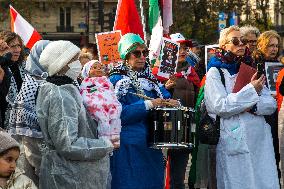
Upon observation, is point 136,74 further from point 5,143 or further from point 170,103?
point 5,143

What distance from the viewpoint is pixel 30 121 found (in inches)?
226

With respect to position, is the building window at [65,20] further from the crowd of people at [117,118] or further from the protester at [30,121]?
the protester at [30,121]

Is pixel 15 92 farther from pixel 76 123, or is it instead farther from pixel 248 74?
pixel 248 74

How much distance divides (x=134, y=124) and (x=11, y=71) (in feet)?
3.71

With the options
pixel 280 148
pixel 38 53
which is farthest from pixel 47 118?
pixel 280 148

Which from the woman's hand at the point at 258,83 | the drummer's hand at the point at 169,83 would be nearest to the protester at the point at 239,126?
the woman's hand at the point at 258,83

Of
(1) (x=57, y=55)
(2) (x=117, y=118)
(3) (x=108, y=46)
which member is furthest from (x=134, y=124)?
(3) (x=108, y=46)

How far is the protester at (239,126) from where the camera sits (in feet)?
23.2

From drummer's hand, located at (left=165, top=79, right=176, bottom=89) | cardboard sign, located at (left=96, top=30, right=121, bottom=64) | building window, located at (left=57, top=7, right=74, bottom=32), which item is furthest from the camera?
building window, located at (left=57, top=7, right=74, bottom=32)

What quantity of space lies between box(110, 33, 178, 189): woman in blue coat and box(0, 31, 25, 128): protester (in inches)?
31.3

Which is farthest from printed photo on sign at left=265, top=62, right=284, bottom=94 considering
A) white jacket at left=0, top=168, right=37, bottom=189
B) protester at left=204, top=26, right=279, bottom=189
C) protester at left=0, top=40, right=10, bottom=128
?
white jacket at left=0, top=168, right=37, bottom=189

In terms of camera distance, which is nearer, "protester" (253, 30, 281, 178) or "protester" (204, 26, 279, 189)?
"protester" (204, 26, 279, 189)

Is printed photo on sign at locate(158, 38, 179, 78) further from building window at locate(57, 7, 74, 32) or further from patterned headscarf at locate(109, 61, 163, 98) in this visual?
building window at locate(57, 7, 74, 32)

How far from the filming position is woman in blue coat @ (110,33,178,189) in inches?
261
